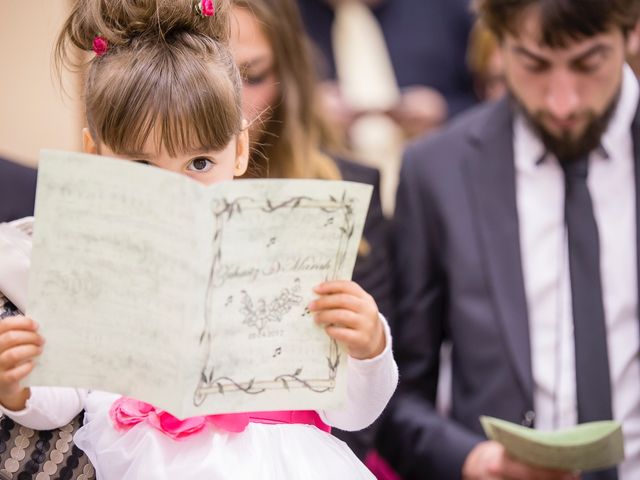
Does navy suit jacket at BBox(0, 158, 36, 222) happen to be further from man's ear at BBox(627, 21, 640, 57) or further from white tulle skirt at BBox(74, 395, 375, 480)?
man's ear at BBox(627, 21, 640, 57)

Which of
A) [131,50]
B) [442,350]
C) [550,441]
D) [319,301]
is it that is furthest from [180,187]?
[442,350]

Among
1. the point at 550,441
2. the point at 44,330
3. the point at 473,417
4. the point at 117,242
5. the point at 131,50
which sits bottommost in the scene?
the point at 473,417

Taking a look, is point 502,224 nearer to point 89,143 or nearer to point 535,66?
point 535,66

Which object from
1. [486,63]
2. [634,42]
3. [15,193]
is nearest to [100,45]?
[15,193]

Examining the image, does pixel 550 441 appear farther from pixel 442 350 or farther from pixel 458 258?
pixel 442 350

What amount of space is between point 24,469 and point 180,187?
49 centimetres

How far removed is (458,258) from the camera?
2.06 metres

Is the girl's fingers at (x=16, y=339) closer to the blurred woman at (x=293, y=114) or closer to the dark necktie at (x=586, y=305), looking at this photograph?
the blurred woman at (x=293, y=114)

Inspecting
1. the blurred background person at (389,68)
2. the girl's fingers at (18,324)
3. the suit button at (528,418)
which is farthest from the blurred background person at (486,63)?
the girl's fingers at (18,324)

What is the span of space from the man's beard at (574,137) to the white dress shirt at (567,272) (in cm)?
2

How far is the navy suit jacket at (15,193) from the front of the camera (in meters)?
1.54

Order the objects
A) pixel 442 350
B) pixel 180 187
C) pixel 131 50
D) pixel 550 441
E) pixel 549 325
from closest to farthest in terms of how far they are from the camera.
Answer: pixel 180 187 → pixel 131 50 → pixel 550 441 → pixel 549 325 → pixel 442 350

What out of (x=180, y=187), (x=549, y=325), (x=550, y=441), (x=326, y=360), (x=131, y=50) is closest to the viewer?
(x=180, y=187)

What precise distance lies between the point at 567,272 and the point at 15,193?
1.14 metres
